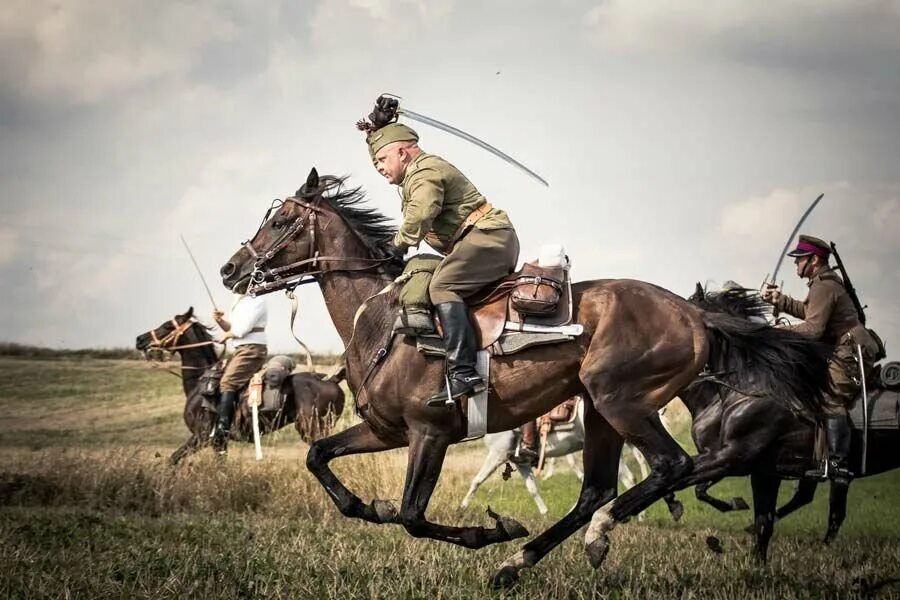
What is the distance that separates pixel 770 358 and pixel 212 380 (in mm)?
10673

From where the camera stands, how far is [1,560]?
7316 mm

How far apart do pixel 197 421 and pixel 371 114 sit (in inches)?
402

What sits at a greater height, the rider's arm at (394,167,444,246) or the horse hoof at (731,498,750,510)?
the rider's arm at (394,167,444,246)

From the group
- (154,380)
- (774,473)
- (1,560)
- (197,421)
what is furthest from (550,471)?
(154,380)

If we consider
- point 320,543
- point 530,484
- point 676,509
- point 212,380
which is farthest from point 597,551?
point 212,380

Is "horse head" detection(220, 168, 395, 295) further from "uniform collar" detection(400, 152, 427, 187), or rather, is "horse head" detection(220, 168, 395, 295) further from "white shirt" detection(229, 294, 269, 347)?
"white shirt" detection(229, 294, 269, 347)

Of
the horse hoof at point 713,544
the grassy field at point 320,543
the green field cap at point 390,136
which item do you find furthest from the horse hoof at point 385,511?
the horse hoof at point 713,544

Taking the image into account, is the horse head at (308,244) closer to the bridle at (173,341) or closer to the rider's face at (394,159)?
the rider's face at (394,159)

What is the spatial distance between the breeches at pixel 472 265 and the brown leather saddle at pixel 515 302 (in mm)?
106

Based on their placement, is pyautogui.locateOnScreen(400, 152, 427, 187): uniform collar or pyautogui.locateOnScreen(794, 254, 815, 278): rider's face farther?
pyautogui.locateOnScreen(794, 254, 815, 278): rider's face

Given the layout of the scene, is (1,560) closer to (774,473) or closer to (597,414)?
(597,414)

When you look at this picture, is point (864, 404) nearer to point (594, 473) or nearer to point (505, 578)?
point (594, 473)

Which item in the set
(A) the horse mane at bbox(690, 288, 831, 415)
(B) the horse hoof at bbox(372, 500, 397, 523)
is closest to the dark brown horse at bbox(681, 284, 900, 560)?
(A) the horse mane at bbox(690, 288, 831, 415)

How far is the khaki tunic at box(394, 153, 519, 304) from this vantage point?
722cm
